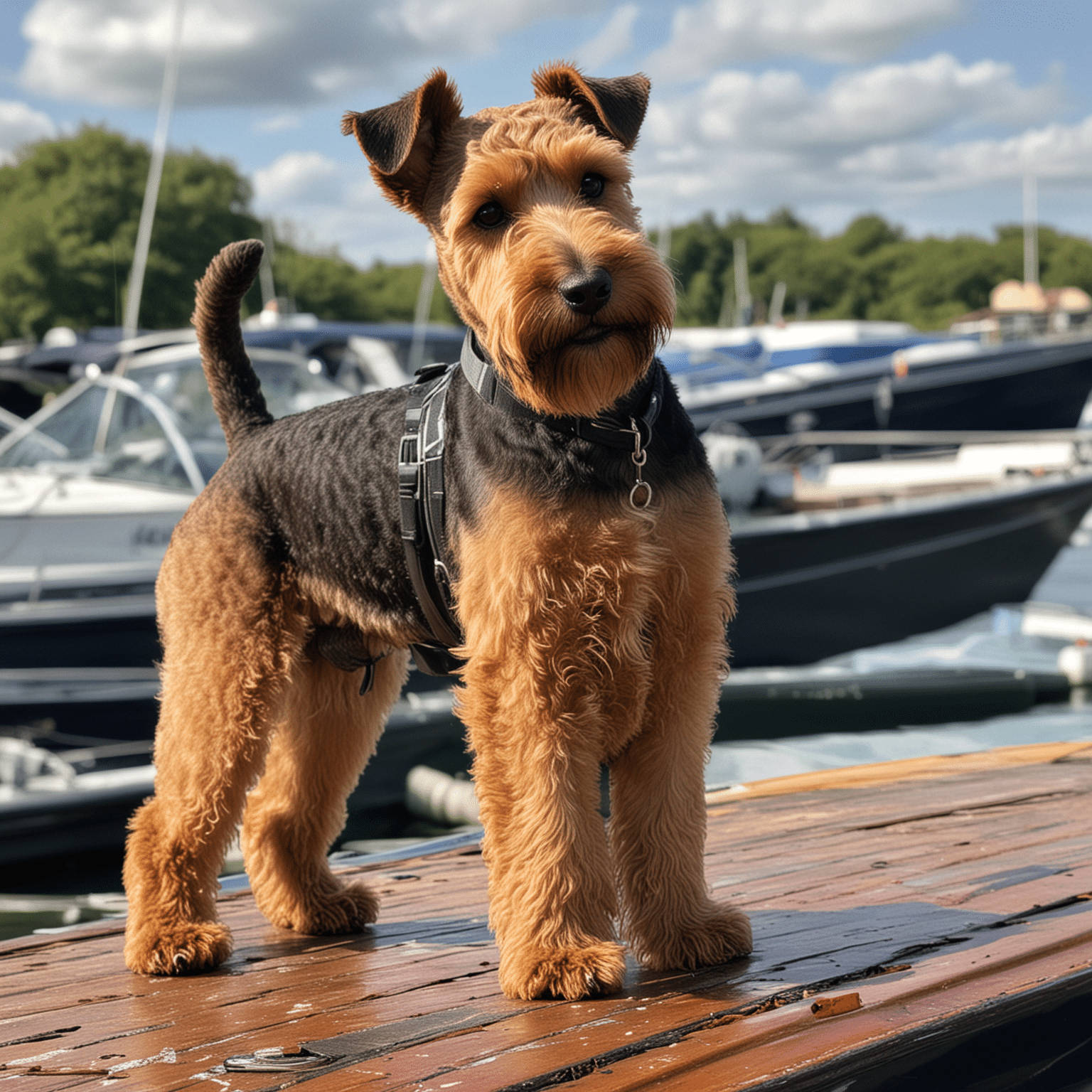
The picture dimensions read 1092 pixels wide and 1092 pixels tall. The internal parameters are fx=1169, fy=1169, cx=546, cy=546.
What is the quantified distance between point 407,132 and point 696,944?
1.84 metres

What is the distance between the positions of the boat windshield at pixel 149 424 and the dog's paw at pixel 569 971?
284 inches

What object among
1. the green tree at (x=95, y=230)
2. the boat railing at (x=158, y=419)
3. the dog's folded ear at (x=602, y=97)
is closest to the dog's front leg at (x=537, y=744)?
the dog's folded ear at (x=602, y=97)

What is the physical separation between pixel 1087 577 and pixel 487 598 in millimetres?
23423

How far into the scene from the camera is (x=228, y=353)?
3229 mm

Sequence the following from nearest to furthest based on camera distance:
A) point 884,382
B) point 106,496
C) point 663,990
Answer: point 663,990 → point 106,496 → point 884,382

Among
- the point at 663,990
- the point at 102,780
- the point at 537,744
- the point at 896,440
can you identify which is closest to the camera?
the point at 537,744

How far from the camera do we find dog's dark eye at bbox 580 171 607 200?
2322 mm

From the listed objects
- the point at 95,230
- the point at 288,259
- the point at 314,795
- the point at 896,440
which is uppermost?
the point at 288,259

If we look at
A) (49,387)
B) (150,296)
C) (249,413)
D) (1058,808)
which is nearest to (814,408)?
(49,387)

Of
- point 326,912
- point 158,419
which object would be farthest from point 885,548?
point 326,912

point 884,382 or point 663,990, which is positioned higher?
point 884,382

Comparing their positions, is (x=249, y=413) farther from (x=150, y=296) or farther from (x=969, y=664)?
(x=150, y=296)

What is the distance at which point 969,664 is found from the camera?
13023 mm

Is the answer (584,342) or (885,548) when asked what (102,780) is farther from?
(885,548)
